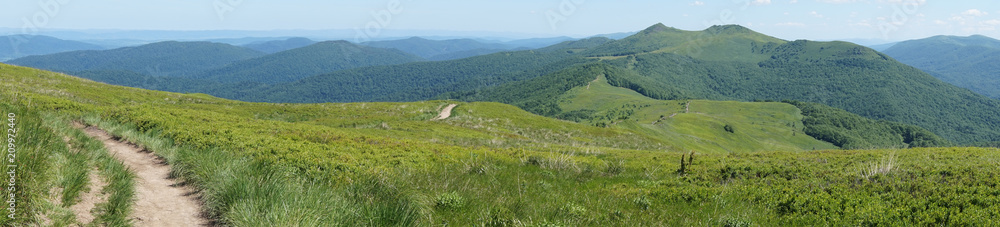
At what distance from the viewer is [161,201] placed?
26.4 ft

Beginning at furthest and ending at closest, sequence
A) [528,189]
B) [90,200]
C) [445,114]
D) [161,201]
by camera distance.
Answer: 1. [445,114]
2. [528,189]
3. [161,201]
4. [90,200]

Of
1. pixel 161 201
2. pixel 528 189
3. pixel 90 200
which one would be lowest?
pixel 528 189

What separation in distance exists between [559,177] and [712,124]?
159 meters

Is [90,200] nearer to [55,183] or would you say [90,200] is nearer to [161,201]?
[55,183]

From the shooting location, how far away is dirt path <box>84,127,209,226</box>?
7.05 meters

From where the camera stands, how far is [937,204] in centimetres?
907

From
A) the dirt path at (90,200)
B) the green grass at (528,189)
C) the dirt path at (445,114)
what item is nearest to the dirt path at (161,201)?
the green grass at (528,189)

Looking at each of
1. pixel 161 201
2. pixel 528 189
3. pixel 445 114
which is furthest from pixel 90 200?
pixel 445 114

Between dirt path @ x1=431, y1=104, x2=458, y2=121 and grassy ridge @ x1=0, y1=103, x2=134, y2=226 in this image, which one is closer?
grassy ridge @ x1=0, y1=103, x2=134, y2=226

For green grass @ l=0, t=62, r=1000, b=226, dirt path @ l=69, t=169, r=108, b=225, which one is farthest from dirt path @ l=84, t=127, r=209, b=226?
dirt path @ l=69, t=169, r=108, b=225

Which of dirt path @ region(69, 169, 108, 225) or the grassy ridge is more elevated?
the grassy ridge

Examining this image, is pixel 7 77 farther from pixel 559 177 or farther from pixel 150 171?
pixel 559 177

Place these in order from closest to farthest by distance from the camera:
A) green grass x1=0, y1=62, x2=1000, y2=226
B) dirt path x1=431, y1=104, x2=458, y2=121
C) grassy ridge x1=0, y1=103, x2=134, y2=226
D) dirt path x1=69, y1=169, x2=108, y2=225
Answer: grassy ridge x1=0, y1=103, x2=134, y2=226 < dirt path x1=69, y1=169, x2=108, y2=225 < green grass x1=0, y1=62, x2=1000, y2=226 < dirt path x1=431, y1=104, x2=458, y2=121

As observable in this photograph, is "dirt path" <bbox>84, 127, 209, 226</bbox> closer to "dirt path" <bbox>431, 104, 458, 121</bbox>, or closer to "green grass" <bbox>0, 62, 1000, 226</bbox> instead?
"green grass" <bbox>0, 62, 1000, 226</bbox>
